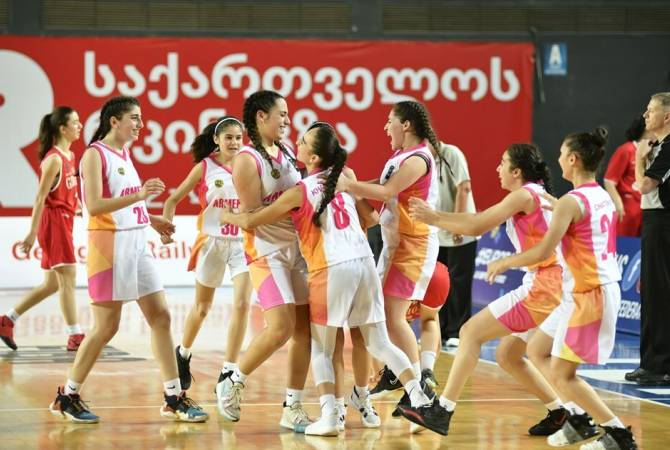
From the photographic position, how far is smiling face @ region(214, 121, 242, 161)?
822 centimetres

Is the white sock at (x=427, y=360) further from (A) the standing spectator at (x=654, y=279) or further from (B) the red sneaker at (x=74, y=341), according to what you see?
(B) the red sneaker at (x=74, y=341)

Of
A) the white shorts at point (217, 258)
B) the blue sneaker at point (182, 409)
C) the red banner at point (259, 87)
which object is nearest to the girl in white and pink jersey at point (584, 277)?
the blue sneaker at point (182, 409)

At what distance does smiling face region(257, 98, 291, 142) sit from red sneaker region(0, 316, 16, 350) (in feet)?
13.8

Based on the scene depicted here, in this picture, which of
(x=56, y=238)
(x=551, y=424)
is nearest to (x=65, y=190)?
(x=56, y=238)

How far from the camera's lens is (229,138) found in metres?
8.25

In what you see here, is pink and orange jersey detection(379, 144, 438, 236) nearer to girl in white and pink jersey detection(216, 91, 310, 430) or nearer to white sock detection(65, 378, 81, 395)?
girl in white and pink jersey detection(216, 91, 310, 430)

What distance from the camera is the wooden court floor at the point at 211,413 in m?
6.59

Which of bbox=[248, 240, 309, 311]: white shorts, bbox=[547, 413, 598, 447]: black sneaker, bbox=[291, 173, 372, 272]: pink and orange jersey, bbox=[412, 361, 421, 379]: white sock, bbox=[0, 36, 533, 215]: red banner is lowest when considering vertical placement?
bbox=[547, 413, 598, 447]: black sneaker

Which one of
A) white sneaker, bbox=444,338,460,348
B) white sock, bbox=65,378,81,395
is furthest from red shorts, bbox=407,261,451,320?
white sneaker, bbox=444,338,460,348

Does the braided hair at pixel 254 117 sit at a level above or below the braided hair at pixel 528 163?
above

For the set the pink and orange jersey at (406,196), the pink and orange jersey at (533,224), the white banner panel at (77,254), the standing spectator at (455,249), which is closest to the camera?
the pink and orange jersey at (533,224)

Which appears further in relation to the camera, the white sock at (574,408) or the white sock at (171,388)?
the white sock at (171,388)

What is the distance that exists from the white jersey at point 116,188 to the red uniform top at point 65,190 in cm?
318

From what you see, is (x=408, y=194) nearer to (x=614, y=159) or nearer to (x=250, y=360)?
(x=250, y=360)
